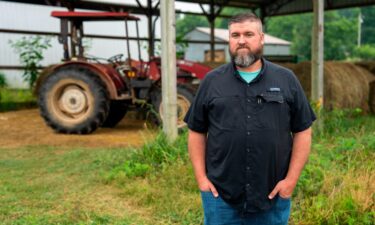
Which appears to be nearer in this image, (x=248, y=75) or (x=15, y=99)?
(x=248, y=75)

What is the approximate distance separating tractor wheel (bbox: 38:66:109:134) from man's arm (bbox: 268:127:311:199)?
252 inches

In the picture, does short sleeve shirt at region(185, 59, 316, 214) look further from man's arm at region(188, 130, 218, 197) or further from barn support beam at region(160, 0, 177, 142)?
barn support beam at region(160, 0, 177, 142)

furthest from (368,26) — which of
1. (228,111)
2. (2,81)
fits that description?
(228,111)

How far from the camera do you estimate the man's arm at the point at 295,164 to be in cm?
255

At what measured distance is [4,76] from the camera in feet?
43.6

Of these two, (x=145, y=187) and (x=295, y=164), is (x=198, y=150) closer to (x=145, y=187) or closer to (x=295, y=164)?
(x=295, y=164)

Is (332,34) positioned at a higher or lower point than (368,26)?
lower

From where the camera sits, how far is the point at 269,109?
2.50m

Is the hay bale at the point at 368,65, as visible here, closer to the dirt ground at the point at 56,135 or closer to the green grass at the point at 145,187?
the dirt ground at the point at 56,135

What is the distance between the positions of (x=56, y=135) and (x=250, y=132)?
6.71 meters

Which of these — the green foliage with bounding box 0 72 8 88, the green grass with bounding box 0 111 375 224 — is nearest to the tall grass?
the green grass with bounding box 0 111 375 224

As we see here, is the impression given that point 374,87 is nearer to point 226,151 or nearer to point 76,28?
point 76,28

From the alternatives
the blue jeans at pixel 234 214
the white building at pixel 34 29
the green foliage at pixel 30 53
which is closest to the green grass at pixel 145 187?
the blue jeans at pixel 234 214

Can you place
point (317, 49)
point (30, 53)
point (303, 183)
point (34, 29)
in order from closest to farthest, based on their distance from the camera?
point (303, 183), point (317, 49), point (30, 53), point (34, 29)
